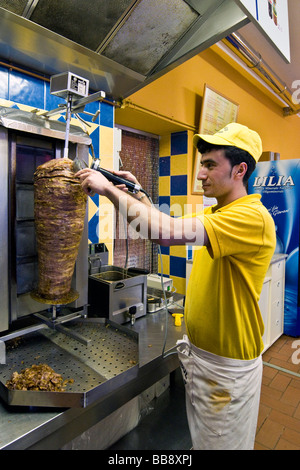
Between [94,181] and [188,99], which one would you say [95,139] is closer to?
[94,181]

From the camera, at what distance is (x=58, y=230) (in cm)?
101

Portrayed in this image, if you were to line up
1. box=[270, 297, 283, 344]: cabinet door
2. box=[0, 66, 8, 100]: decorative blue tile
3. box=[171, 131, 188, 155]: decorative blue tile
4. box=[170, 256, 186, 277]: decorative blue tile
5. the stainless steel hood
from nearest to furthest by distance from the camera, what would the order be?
the stainless steel hood < box=[0, 66, 8, 100]: decorative blue tile < box=[171, 131, 188, 155]: decorative blue tile < box=[170, 256, 186, 277]: decorative blue tile < box=[270, 297, 283, 344]: cabinet door

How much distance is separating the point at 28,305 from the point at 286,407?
2221 millimetres

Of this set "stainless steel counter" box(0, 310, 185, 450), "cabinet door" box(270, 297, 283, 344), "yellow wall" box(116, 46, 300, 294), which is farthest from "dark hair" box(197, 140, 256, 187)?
"cabinet door" box(270, 297, 283, 344)

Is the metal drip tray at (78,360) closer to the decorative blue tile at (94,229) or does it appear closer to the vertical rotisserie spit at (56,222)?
the vertical rotisserie spit at (56,222)

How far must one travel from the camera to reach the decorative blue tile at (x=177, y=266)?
3.14 metres

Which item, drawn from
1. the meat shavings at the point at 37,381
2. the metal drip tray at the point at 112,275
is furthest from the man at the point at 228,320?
the metal drip tray at the point at 112,275

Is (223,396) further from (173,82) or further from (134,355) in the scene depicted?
(173,82)

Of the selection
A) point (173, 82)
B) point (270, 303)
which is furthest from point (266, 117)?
point (270, 303)

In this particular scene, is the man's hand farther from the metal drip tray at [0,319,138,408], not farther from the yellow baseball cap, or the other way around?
the metal drip tray at [0,319,138,408]

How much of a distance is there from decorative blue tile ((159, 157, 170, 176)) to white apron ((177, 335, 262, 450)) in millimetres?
2355

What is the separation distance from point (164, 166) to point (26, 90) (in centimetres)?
185

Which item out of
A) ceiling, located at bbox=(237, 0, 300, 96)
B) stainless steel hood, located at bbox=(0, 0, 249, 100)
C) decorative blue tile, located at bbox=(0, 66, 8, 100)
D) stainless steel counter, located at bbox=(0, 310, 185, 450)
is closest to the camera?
stainless steel counter, located at bbox=(0, 310, 185, 450)

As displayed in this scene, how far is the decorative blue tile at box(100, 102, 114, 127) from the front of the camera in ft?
6.65
